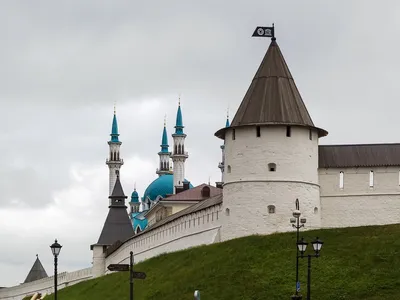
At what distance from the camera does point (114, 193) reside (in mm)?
98375

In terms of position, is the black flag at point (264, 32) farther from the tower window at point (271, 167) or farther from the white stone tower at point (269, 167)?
the tower window at point (271, 167)

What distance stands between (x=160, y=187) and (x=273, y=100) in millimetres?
83866

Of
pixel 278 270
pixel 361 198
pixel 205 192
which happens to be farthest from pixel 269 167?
pixel 205 192

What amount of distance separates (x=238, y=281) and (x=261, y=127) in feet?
34.5

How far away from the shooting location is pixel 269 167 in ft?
207

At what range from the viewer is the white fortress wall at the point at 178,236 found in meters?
66.8

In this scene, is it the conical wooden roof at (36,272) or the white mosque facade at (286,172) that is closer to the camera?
the white mosque facade at (286,172)

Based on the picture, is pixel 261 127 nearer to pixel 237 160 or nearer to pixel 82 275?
pixel 237 160

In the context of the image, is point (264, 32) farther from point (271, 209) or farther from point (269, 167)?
Answer: point (271, 209)

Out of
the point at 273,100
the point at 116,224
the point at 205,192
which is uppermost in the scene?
the point at 273,100

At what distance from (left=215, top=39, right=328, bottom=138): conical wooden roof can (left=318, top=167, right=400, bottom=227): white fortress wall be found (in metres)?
3.19

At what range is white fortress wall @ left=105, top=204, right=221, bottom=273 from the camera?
219 feet

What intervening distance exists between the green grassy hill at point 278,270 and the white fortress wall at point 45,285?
32422 millimetres

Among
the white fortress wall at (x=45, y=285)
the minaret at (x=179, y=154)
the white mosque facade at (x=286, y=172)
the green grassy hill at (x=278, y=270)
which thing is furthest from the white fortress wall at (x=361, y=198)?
the minaret at (x=179, y=154)
